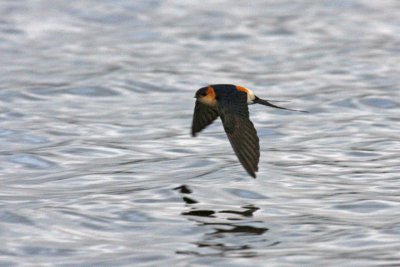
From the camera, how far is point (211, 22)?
2102cm

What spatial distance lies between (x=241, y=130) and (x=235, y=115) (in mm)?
253

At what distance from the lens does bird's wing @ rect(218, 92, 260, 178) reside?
9.27 metres

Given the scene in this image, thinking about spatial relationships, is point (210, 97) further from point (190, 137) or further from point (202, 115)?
point (190, 137)

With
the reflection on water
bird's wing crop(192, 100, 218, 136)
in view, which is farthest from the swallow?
the reflection on water

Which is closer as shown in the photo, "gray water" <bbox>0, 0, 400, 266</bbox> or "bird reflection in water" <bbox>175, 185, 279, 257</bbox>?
"bird reflection in water" <bbox>175, 185, 279, 257</bbox>

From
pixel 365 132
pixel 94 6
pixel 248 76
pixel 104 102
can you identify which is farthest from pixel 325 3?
pixel 365 132

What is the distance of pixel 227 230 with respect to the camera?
8.77m

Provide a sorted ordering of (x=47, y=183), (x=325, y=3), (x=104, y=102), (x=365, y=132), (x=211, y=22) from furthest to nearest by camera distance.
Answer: (x=325, y=3) → (x=211, y=22) → (x=104, y=102) → (x=365, y=132) → (x=47, y=183)

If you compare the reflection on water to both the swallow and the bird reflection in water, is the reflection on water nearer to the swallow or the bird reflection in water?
the bird reflection in water

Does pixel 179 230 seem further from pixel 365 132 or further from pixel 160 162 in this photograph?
pixel 365 132

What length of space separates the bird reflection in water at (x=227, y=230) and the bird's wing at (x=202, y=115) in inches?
46.4

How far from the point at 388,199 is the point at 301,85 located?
258 inches

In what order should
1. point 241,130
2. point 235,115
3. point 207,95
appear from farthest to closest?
1. point 207,95
2. point 235,115
3. point 241,130

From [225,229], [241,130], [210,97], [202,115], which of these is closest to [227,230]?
[225,229]
